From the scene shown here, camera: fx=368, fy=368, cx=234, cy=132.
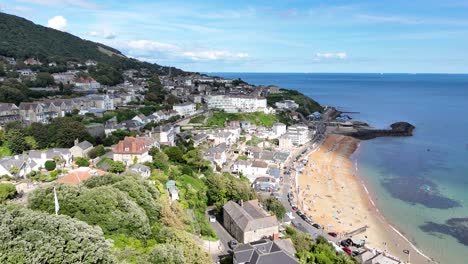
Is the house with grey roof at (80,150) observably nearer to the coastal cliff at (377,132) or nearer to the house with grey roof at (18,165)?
the house with grey roof at (18,165)

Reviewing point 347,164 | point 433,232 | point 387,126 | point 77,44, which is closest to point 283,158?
point 347,164

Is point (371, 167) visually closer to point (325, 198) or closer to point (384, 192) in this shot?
point (384, 192)

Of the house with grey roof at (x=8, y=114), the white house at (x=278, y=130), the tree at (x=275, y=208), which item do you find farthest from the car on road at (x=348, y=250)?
the house with grey roof at (x=8, y=114)

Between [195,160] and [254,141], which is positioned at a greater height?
[195,160]

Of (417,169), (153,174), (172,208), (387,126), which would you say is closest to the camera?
(172,208)

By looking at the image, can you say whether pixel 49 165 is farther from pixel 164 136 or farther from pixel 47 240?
pixel 47 240

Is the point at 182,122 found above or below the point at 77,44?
below

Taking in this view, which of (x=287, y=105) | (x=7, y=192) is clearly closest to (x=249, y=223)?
(x=7, y=192)
